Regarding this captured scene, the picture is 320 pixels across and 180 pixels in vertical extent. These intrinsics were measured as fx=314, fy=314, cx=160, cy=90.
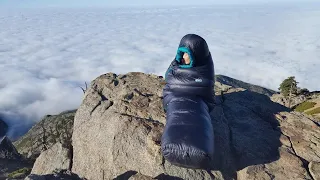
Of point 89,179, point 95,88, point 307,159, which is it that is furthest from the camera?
point 95,88

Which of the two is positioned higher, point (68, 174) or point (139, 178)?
point (139, 178)

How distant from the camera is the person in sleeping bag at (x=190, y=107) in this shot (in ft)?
32.0

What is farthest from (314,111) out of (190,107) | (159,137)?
(190,107)

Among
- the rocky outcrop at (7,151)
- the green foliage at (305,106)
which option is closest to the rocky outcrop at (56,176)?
the rocky outcrop at (7,151)

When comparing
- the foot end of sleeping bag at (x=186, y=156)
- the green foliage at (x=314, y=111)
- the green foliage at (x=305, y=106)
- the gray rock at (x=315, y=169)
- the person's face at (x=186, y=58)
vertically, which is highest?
the person's face at (x=186, y=58)

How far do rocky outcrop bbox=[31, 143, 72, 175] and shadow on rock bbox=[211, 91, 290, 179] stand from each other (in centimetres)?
688

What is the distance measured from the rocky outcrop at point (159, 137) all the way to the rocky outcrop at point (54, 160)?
67cm

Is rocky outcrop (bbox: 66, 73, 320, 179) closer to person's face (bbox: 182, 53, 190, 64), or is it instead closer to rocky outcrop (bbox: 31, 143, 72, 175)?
rocky outcrop (bbox: 31, 143, 72, 175)

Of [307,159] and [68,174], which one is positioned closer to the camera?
[307,159]

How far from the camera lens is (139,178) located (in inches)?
393

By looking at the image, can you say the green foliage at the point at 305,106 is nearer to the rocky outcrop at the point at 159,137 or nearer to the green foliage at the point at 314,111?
the green foliage at the point at 314,111

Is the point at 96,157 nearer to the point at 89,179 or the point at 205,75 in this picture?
the point at 89,179

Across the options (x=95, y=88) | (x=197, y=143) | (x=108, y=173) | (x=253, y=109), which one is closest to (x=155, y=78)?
(x=95, y=88)

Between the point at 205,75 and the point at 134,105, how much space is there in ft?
12.8
